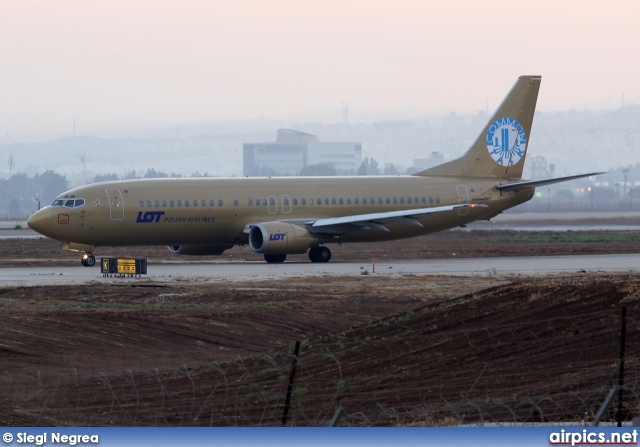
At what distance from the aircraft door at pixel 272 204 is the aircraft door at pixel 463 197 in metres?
7.91

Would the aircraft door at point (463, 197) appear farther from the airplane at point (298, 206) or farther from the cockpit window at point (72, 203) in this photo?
the cockpit window at point (72, 203)

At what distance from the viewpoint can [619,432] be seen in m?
11.4

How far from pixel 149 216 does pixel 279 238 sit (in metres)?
5.05

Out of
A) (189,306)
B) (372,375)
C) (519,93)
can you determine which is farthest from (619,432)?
(519,93)

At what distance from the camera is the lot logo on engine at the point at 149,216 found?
45.8 meters

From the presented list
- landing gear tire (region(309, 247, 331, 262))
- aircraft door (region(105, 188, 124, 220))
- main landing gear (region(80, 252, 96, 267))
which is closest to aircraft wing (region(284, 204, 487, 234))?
landing gear tire (region(309, 247, 331, 262))

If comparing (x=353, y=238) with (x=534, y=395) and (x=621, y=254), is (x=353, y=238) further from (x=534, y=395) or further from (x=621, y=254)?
(x=534, y=395)

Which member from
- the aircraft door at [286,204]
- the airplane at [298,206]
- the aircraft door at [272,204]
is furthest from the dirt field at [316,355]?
the aircraft door at [286,204]

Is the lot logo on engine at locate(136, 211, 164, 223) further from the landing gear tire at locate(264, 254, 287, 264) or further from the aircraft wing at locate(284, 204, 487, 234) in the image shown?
the aircraft wing at locate(284, 204, 487, 234)

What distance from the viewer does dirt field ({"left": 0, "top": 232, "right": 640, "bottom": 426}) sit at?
614 inches

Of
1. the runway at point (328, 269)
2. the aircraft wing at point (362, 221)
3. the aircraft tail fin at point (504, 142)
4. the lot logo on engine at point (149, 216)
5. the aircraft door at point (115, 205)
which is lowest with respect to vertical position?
the runway at point (328, 269)

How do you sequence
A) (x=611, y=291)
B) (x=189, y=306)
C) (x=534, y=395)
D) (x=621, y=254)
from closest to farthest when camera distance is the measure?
(x=534, y=395) → (x=611, y=291) → (x=189, y=306) → (x=621, y=254)

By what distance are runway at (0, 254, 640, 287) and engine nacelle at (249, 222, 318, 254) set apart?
636 mm

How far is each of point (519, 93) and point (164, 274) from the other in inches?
790
